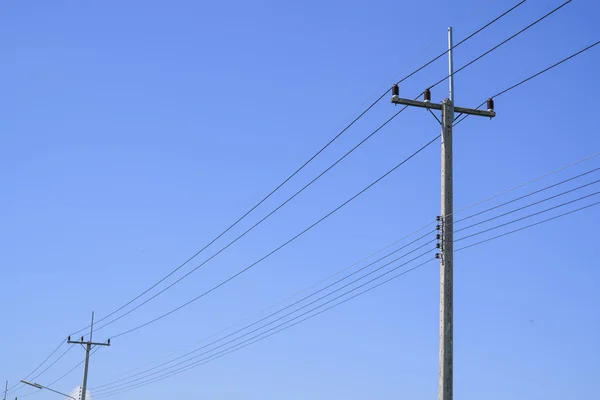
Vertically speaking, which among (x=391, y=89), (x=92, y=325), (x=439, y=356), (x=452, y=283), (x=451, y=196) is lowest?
(x=439, y=356)

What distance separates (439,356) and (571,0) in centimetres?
856

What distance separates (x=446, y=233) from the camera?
22.2 metres

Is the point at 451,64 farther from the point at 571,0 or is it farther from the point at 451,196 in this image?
the point at 571,0

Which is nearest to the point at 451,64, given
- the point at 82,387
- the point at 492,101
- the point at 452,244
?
the point at 492,101

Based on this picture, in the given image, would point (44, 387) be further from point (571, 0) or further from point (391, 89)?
point (571, 0)

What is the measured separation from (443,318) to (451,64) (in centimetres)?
746

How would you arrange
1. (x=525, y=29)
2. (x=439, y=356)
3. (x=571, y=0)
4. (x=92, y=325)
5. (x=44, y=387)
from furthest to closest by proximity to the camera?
(x=92, y=325)
(x=44, y=387)
(x=439, y=356)
(x=525, y=29)
(x=571, y=0)

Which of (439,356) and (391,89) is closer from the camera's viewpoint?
(439,356)

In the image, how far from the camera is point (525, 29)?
1838 centimetres

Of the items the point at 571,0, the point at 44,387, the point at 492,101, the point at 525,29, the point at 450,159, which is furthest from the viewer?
the point at 44,387

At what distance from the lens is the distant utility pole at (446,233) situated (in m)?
21.2

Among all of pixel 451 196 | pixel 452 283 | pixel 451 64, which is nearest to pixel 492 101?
pixel 451 64

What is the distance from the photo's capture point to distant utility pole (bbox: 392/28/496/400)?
2119cm

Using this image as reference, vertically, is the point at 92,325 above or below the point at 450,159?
above
